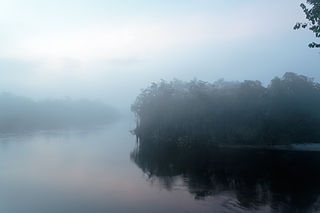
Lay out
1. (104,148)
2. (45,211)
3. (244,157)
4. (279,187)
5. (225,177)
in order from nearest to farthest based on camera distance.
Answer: (45,211)
(279,187)
(225,177)
(244,157)
(104,148)

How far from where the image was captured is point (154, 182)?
52.3 ft

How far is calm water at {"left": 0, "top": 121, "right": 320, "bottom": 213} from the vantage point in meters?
12.0

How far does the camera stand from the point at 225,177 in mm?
16609

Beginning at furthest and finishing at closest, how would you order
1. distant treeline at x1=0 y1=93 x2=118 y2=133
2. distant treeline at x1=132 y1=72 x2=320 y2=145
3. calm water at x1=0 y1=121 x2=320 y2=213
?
1. distant treeline at x1=0 y1=93 x2=118 y2=133
2. distant treeline at x1=132 y1=72 x2=320 y2=145
3. calm water at x1=0 y1=121 x2=320 y2=213

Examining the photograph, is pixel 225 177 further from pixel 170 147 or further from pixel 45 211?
pixel 170 147

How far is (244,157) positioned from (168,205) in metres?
12.2

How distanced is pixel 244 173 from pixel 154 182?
5754 millimetres

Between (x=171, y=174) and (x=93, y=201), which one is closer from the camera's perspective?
(x=93, y=201)

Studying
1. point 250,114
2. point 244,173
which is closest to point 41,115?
point 250,114

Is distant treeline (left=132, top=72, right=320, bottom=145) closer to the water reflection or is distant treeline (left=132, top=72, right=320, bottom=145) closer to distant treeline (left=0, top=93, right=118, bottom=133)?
the water reflection

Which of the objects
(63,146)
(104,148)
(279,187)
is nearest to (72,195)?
(279,187)

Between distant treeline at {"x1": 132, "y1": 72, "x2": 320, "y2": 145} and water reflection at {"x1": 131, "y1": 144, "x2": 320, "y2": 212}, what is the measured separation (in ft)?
6.55

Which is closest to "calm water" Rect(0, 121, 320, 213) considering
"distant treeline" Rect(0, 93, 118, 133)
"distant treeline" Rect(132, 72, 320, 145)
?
"distant treeline" Rect(132, 72, 320, 145)

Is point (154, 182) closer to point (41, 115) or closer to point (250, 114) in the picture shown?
point (250, 114)
